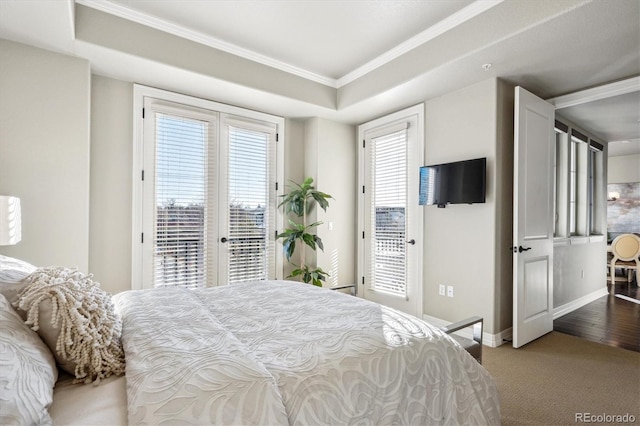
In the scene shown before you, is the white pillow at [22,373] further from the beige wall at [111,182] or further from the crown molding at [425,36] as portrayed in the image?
the crown molding at [425,36]

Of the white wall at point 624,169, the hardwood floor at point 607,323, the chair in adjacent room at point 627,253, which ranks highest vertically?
the white wall at point 624,169

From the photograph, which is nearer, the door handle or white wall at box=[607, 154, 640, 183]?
the door handle

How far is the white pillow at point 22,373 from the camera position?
693mm

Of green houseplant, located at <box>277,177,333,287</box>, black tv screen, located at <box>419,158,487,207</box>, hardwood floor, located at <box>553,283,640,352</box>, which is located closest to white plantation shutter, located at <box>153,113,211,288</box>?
green houseplant, located at <box>277,177,333,287</box>

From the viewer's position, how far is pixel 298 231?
3.96 m

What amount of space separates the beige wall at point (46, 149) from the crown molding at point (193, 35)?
19.7 inches

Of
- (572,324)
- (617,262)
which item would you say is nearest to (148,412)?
(572,324)

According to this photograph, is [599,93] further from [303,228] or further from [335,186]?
[303,228]

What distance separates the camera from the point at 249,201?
399cm

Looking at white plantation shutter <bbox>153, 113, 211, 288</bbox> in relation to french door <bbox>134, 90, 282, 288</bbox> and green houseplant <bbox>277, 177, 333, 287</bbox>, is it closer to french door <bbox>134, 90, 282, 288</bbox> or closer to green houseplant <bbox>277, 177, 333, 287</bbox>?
french door <bbox>134, 90, 282, 288</bbox>

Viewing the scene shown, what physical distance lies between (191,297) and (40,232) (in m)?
1.61

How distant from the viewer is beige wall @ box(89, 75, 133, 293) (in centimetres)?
304

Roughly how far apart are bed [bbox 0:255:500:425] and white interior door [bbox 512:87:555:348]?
6.19 feet

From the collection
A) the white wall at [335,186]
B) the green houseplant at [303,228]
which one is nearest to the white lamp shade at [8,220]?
the green houseplant at [303,228]
